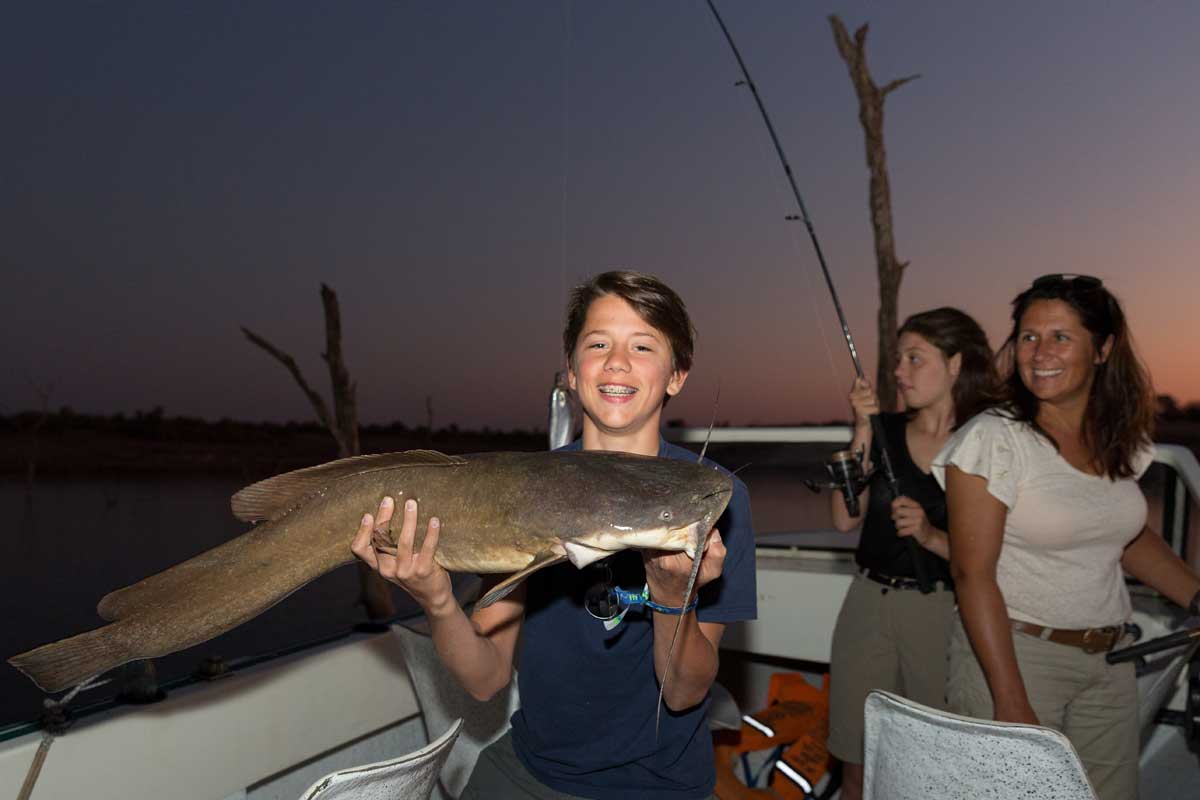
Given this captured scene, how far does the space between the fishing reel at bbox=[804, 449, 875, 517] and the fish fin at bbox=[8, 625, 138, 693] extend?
2.71m

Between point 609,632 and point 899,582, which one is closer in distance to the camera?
point 609,632

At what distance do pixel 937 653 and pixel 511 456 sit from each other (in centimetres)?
221

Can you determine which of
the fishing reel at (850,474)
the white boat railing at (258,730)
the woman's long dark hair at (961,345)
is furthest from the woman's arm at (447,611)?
the woman's long dark hair at (961,345)

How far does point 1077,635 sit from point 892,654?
33.9 inches

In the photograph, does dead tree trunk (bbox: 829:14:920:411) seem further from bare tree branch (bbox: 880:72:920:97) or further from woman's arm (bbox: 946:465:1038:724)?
woman's arm (bbox: 946:465:1038:724)

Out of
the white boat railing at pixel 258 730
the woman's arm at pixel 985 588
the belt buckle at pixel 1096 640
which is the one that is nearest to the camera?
the white boat railing at pixel 258 730

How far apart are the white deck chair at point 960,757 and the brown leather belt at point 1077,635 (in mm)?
990

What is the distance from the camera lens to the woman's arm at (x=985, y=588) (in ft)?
7.72

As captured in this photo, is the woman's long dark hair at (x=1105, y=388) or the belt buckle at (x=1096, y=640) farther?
the woman's long dark hair at (x=1105, y=388)

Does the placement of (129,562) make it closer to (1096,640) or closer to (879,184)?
(879,184)

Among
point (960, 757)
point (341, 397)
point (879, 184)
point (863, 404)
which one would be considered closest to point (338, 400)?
point (341, 397)

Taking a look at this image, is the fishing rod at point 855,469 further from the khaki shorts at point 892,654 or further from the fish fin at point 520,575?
the fish fin at point 520,575

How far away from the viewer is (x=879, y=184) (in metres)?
11.1

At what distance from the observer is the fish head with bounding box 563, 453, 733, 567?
5.17 feet
